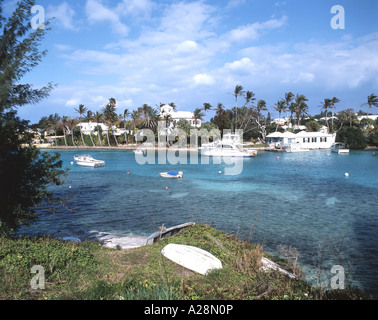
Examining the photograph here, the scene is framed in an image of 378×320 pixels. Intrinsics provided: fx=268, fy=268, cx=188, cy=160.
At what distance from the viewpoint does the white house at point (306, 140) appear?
257 ft

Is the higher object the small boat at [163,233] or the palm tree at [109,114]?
the palm tree at [109,114]

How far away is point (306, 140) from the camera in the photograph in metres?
80.8

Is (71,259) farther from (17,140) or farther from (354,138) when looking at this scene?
(354,138)

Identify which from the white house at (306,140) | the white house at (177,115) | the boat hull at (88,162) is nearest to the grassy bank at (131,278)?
the boat hull at (88,162)

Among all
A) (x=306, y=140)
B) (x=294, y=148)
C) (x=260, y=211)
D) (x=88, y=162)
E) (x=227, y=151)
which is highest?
(x=306, y=140)

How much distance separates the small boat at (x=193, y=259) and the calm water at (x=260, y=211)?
10.4 ft

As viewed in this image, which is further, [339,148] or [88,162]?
[339,148]

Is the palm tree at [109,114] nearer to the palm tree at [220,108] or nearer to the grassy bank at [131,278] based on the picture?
the palm tree at [220,108]

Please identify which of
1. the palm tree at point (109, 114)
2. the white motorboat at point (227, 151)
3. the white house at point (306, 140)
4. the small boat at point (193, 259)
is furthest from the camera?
the palm tree at point (109, 114)

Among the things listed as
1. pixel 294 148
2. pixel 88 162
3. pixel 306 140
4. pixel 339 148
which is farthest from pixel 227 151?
pixel 339 148

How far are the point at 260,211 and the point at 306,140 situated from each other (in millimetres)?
67674

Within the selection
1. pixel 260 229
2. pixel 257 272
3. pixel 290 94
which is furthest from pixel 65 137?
pixel 257 272
